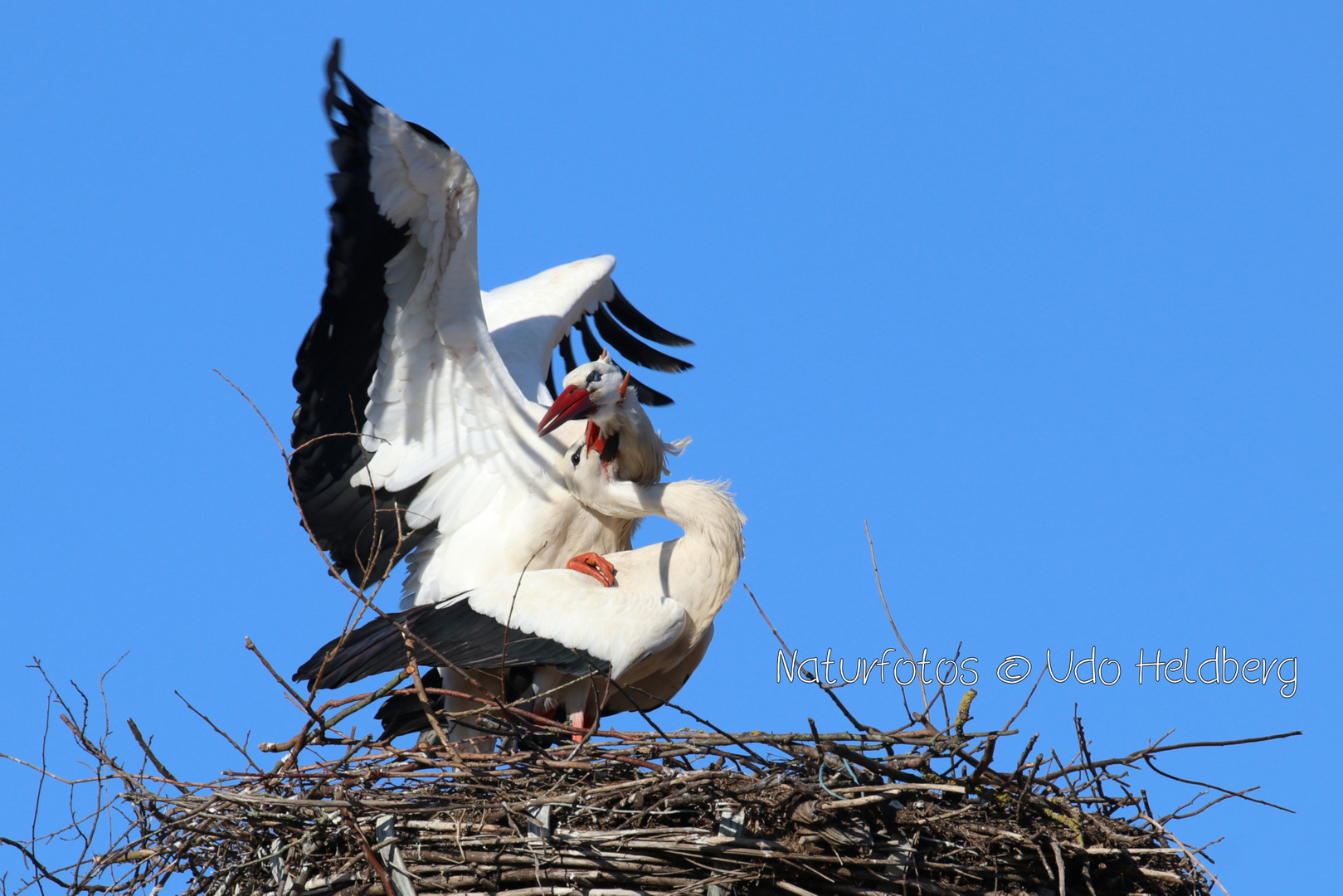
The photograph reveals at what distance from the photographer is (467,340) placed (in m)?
7.29

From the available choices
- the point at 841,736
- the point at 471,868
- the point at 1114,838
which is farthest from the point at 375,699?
the point at 1114,838

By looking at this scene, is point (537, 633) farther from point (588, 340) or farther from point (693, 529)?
point (588, 340)

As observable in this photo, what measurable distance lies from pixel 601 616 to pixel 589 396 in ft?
4.09

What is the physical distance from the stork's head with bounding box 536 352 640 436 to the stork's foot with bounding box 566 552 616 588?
2.26 ft

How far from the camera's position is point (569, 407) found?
714cm

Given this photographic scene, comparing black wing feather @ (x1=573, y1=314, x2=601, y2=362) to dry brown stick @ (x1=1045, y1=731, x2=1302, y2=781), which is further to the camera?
black wing feather @ (x1=573, y1=314, x2=601, y2=362)

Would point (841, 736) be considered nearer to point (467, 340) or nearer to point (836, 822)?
point (836, 822)

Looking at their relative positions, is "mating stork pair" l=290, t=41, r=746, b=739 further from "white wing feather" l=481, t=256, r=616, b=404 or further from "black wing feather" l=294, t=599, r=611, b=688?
"white wing feather" l=481, t=256, r=616, b=404

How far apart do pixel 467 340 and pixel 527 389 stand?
105cm

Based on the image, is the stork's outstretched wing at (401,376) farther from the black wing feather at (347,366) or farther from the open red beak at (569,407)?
the open red beak at (569,407)

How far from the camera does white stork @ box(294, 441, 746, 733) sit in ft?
21.0

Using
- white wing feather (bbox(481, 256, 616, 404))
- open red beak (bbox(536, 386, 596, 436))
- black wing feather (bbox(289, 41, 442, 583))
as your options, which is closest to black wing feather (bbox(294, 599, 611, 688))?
black wing feather (bbox(289, 41, 442, 583))

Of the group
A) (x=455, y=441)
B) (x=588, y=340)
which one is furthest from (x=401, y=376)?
(x=588, y=340)

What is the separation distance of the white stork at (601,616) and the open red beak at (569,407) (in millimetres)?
232
